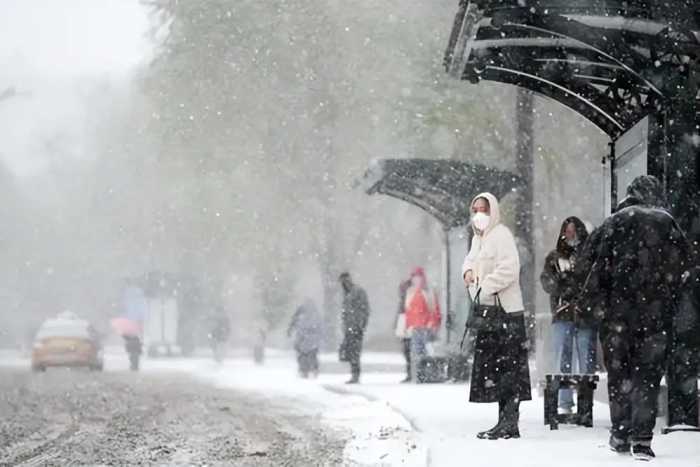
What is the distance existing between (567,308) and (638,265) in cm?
390

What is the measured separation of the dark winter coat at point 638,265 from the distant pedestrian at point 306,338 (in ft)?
65.1

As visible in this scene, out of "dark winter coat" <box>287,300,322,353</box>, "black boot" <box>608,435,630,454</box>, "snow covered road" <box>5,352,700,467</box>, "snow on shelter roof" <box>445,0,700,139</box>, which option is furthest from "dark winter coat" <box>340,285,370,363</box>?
"black boot" <box>608,435,630,454</box>

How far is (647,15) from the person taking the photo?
12.6 metres

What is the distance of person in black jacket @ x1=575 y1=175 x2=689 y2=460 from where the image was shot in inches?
404

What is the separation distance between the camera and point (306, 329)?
30859 millimetres

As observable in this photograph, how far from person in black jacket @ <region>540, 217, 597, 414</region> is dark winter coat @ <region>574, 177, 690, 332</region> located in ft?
10.8

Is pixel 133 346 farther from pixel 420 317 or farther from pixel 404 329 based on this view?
pixel 420 317

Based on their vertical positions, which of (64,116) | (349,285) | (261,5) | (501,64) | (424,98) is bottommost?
(349,285)

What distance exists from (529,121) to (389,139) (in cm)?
1372

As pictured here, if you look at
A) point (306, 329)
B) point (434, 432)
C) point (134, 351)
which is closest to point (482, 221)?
point (434, 432)

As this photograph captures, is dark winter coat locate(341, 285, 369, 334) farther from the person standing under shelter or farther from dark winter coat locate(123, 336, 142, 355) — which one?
dark winter coat locate(123, 336, 142, 355)

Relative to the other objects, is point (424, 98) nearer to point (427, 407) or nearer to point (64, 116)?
point (427, 407)

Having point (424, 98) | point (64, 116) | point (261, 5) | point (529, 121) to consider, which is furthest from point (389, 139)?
point (64, 116)

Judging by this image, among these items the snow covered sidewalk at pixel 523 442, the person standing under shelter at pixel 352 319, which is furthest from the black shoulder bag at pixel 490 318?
the person standing under shelter at pixel 352 319
